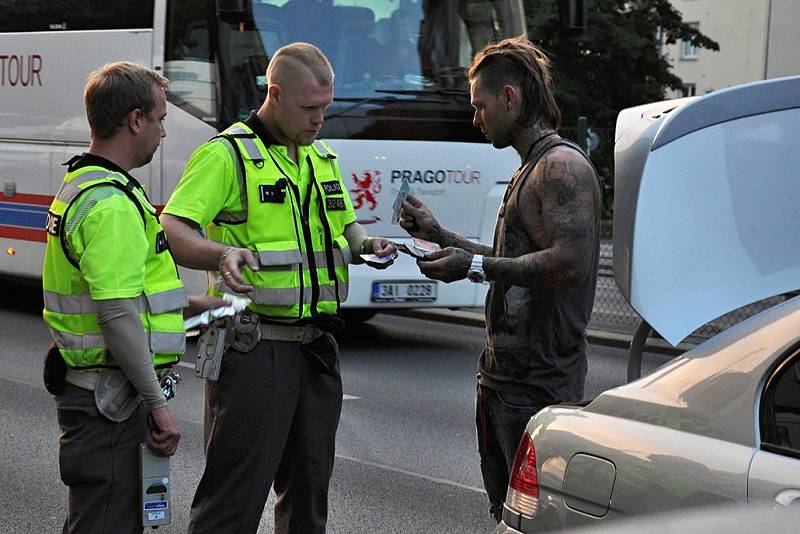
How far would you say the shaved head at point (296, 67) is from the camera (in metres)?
3.84

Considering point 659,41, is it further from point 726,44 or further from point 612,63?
point 726,44

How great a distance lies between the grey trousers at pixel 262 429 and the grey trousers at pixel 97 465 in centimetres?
40

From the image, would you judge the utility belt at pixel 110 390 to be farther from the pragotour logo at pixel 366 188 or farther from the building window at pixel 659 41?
the building window at pixel 659 41

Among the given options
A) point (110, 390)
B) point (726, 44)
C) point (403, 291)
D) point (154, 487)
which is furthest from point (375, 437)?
point (726, 44)

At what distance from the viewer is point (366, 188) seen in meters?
10.4

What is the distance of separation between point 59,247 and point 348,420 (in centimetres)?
490

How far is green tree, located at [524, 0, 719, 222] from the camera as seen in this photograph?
96.1ft

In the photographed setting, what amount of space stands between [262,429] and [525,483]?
0.88 meters

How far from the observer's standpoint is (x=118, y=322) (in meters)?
3.35

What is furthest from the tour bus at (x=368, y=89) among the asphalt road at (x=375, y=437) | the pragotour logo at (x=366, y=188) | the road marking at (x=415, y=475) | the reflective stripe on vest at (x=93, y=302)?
the reflective stripe on vest at (x=93, y=302)

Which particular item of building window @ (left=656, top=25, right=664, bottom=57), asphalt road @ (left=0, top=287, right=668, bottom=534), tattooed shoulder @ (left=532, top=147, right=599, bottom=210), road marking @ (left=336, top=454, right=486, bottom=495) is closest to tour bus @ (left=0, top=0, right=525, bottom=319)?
asphalt road @ (left=0, top=287, right=668, bottom=534)

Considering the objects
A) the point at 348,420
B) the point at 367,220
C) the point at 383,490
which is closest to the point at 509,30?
the point at 367,220

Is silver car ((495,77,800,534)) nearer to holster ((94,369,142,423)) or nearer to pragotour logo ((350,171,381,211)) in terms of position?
holster ((94,369,142,423))

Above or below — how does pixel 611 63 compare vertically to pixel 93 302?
below
